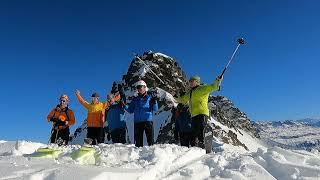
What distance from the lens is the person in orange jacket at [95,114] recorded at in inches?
688

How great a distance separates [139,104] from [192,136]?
213 cm

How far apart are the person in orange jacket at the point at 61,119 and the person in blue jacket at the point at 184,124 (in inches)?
150

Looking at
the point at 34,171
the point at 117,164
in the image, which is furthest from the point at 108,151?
the point at 34,171

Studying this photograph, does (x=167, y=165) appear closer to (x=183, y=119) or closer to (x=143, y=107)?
(x=143, y=107)

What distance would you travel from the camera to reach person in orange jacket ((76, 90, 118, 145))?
17484 mm

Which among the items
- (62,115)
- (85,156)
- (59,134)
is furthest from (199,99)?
(59,134)

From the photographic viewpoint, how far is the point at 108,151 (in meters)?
11.0

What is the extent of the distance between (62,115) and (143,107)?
11.8 feet

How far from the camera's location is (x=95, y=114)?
17516 mm

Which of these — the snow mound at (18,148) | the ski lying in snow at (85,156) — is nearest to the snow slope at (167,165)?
the ski lying in snow at (85,156)

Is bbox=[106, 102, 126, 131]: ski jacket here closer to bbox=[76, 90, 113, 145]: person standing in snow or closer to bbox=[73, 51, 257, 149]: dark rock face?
bbox=[76, 90, 113, 145]: person standing in snow

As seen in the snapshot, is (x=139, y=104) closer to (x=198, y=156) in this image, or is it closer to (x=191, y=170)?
(x=198, y=156)

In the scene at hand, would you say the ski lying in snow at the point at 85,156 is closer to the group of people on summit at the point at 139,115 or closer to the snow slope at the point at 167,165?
the snow slope at the point at 167,165

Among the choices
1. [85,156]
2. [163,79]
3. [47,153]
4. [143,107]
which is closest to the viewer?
[85,156]
